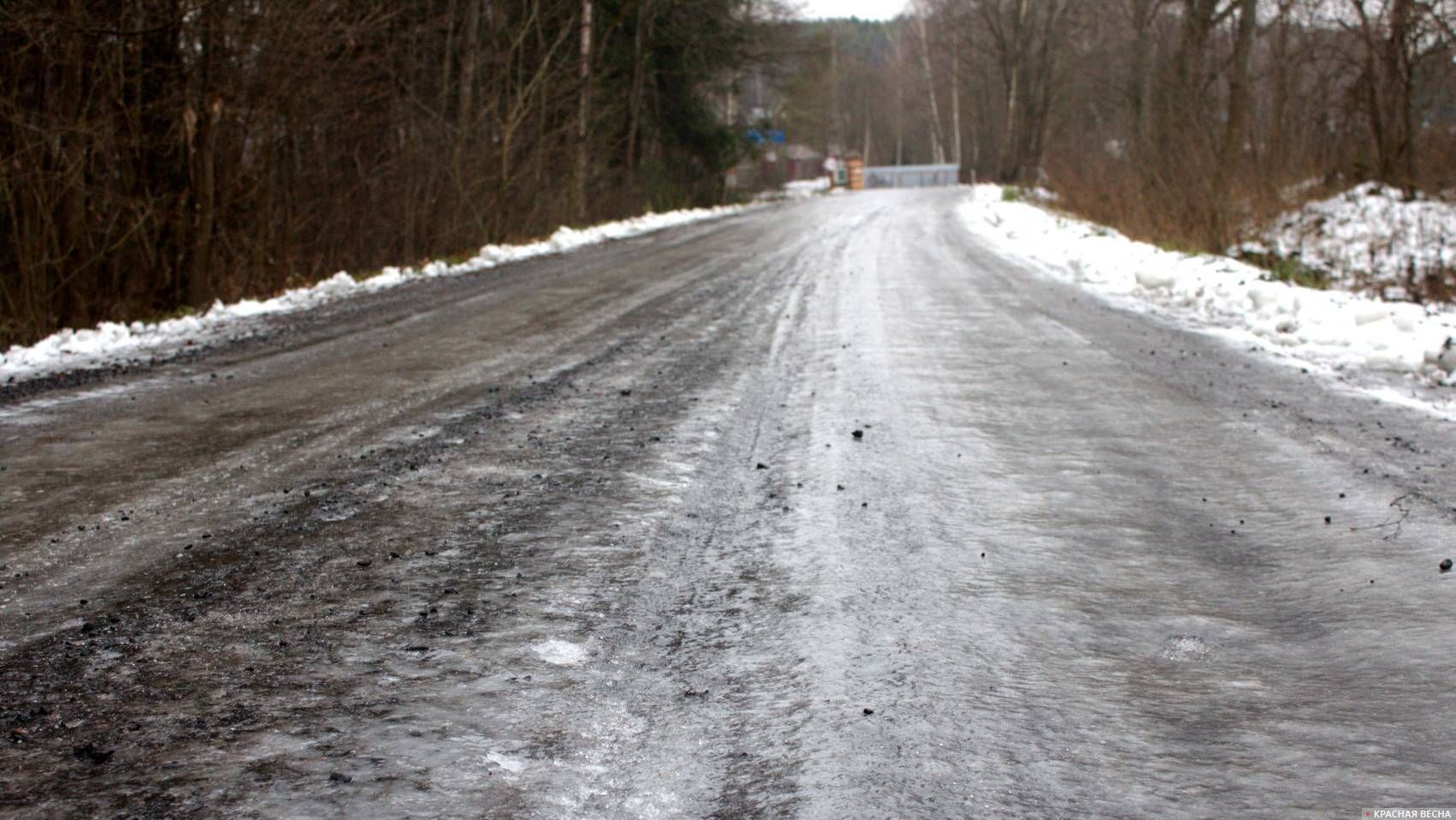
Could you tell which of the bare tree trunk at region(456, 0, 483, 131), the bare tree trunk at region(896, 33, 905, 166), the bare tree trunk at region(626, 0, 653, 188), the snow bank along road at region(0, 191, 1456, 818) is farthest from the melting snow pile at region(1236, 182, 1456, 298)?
the bare tree trunk at region(896, 33, 905, 166)

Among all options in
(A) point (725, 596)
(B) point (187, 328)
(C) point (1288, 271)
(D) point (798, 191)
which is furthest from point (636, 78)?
(D) point (798, 191)

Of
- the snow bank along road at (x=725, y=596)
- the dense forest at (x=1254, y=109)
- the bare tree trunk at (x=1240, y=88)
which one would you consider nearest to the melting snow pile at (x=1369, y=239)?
the dense forest at (x=1254, y=109)

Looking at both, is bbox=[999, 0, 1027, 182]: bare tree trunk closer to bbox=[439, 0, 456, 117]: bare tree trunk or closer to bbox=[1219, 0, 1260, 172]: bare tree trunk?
bbox=[1219, 0, 1260, 172]: bare tree trunk

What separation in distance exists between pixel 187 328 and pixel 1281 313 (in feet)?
32.7

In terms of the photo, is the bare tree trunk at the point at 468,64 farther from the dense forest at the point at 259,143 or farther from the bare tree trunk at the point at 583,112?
the bare tree trunk at the point at 583,112

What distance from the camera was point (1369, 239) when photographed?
1927cm

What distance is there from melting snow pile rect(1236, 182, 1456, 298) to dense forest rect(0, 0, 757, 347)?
1260cm

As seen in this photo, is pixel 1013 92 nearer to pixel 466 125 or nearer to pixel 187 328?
pixel 466 125

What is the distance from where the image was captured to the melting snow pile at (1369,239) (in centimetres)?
1516

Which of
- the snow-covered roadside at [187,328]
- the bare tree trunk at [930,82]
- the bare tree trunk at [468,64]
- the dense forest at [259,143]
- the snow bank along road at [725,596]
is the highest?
the bare tree trunk at [930,82]

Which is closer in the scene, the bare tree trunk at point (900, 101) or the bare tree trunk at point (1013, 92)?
the bare tree trunk at point (1013, 92)

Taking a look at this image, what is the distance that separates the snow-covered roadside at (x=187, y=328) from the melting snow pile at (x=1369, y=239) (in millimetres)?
11402

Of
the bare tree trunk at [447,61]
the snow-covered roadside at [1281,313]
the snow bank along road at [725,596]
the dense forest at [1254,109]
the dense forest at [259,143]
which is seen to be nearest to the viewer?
the snow bank along road at [725,596]

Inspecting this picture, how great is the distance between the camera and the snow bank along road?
2.91 m
